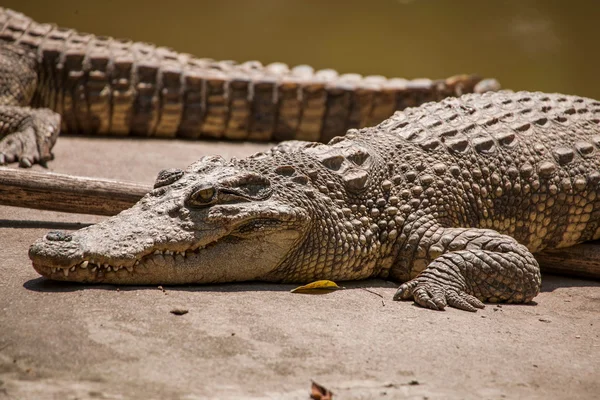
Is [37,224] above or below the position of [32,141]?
below

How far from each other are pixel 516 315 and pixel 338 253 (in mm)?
1102

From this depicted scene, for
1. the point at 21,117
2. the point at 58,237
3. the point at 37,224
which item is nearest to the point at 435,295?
the point at 58,237

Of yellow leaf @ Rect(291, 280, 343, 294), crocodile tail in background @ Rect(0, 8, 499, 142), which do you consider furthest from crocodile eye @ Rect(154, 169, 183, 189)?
crocodile tail in background @ Rect(0, 8, 499, 142)

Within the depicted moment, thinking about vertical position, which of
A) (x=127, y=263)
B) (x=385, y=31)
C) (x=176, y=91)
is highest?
(x=385, y=31)

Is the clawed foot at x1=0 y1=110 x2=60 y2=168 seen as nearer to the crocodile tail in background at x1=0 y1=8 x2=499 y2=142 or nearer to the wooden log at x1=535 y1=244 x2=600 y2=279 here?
the crocodile tail in background at x1=0 y1=8 x2=499 y2=142

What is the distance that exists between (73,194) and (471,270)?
277 cm

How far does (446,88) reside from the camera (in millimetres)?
9133

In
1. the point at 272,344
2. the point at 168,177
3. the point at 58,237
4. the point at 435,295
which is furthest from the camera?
the point at 168,177

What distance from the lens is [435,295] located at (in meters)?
4.08

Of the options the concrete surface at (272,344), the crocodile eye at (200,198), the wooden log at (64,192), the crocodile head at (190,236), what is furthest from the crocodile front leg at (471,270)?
the wooden log at (64,192)

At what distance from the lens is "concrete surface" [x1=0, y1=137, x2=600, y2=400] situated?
112 inches

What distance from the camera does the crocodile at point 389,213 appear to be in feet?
13.0

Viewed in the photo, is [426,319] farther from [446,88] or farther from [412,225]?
[446,88]

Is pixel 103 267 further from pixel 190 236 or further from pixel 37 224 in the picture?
pixel 37 224
